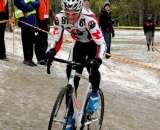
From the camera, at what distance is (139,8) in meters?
85.2

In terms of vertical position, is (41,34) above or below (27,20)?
below

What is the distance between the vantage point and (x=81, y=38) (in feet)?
24.5

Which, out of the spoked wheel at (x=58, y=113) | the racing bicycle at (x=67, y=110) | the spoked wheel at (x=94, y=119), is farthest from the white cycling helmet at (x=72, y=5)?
the spoked wheel at (x=94, y=119)

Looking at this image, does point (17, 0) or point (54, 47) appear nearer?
point (54, 47)

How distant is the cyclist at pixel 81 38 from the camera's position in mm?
6902

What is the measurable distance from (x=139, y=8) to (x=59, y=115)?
79.1 meters

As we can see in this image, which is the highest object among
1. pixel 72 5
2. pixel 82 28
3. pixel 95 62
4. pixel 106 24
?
pixel 72 5

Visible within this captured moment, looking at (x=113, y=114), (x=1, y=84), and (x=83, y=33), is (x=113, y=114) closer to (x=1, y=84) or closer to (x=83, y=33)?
(x=1, y=84)

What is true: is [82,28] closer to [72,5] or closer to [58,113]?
[72,5]

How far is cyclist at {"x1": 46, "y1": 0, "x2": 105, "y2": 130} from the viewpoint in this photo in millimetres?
6902

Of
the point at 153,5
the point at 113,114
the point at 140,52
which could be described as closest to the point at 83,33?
the point at 113,114

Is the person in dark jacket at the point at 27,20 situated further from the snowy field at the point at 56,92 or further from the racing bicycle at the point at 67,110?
the racing bicycle at the point at 67,110

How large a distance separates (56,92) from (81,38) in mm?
3628

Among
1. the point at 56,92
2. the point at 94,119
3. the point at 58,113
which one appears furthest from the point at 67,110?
the point at 56,92
